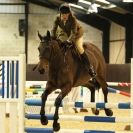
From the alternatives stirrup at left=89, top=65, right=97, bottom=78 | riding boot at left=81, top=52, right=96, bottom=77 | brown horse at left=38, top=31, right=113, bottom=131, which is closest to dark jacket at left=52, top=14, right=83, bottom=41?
brown horse at left=38, top=31, right=113, bottom=131

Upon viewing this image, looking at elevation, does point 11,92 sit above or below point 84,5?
A: below

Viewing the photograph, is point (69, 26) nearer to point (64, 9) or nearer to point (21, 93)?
point (64, 9)

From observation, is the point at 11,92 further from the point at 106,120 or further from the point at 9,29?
the point at 9,29

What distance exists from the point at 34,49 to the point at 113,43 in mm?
4295

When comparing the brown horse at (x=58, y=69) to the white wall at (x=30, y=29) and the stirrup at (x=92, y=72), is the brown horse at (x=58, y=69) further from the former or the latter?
the white wall at (x=30, y=29)

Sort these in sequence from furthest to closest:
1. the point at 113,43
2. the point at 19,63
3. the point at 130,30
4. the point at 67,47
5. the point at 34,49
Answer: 1. the point at 34,49
2. the point at 113,43
3. the point at 130,30
4. the point at 67,47
5. the point at 19,63

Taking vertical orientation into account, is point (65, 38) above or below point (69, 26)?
below

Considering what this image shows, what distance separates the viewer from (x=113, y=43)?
71.9ft

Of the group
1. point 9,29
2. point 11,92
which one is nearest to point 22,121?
point 11,92

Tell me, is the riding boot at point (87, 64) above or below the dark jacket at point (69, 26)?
below

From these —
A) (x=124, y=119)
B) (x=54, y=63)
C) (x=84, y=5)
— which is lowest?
(x=124, y=119)

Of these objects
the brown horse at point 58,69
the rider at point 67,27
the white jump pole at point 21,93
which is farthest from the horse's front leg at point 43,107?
the rider at point 67,27

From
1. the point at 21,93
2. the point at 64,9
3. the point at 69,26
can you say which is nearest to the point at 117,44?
the point at 69,26

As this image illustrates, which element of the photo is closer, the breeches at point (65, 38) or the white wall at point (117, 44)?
the breeches at point (65, 38)
